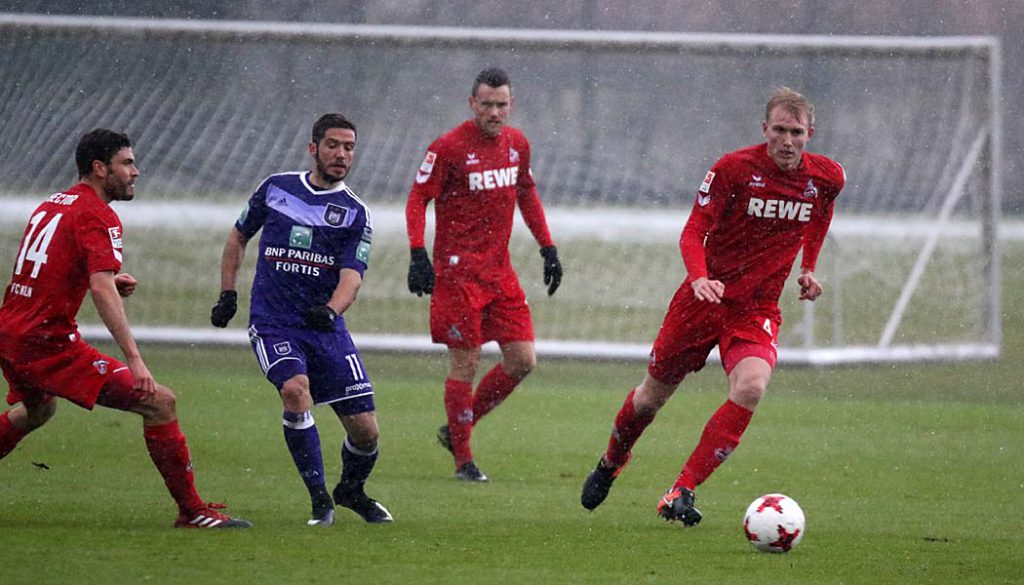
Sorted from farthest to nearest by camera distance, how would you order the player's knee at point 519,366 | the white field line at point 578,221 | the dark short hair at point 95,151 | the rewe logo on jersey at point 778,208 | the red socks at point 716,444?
the white field line at point 578,221
the player's knee at point 519,366
the rewe logo on jersey at point 778,208
the red socks at point 716,444
the dark short hair at point 95,151

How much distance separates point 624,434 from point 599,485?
28 cm

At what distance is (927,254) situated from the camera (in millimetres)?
14406

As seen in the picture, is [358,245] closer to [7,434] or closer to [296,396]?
[296,396]

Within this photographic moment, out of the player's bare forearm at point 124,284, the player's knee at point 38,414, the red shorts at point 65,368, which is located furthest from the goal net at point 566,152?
the red shorts at point 65,368

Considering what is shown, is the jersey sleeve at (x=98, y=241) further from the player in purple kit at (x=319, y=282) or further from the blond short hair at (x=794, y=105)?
the blond short hair at (x=794, y=105)

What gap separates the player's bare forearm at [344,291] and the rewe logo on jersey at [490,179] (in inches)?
83.1

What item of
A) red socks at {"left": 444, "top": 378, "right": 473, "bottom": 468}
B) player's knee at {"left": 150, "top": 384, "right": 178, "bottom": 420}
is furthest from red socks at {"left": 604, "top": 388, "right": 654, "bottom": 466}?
player's knee at {"left": 150, "top": 384, "right": 178, "bottom": 420}

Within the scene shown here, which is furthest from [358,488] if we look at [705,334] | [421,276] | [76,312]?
[421,276]

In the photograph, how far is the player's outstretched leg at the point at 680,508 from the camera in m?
7.01

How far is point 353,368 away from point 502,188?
240cm

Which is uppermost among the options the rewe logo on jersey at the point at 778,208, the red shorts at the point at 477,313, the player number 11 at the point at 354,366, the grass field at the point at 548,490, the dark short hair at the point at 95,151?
the rewe logo on jersey at the point at 778,208

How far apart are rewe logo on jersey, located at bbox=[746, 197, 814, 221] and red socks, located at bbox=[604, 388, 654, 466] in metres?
1.04

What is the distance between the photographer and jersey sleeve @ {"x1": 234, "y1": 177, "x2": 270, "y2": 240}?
736 cm

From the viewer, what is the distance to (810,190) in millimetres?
7500
